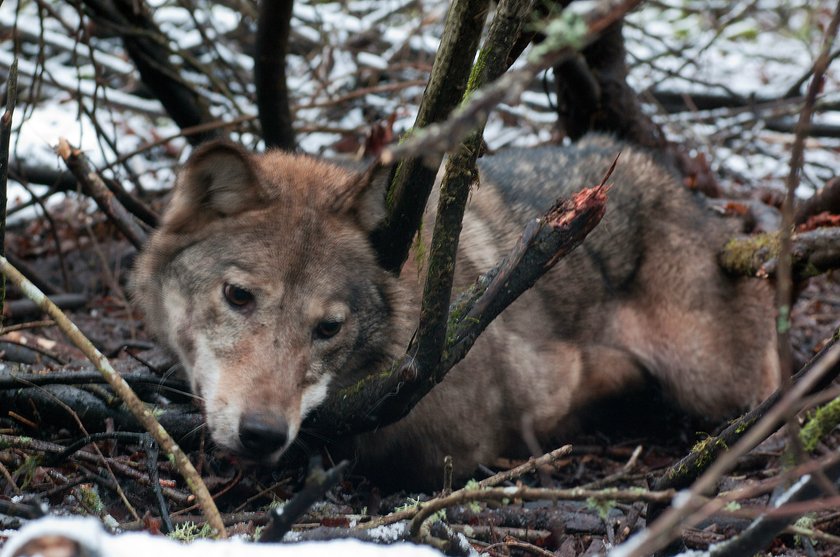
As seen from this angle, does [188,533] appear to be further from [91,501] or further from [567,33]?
[567,33]

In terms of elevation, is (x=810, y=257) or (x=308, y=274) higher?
(x=308, y=274)

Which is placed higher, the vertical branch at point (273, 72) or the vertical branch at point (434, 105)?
the vertical branch at point (273, 72)

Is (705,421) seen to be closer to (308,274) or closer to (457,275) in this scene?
(457,275)

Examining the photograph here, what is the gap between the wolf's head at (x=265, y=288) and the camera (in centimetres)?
308

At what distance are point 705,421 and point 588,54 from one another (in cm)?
264

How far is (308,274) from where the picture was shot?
336 cm

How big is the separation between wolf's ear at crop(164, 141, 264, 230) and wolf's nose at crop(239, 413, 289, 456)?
3.27 ft

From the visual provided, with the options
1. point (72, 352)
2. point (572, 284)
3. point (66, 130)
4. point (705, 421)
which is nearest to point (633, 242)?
point (572, 284)

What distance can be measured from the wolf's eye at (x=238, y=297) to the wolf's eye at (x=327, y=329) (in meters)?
0.28

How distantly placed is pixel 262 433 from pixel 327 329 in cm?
60

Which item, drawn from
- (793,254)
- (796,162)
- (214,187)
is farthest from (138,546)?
(793,254)

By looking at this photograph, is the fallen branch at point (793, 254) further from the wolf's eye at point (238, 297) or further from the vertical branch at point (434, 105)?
the wolf's eye at point (238, 297)

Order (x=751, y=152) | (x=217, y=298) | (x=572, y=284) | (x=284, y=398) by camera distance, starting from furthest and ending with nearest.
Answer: (x=751, y=152)
(x=572, y=284)
(x=217, y=298)
(x=284, y=398)

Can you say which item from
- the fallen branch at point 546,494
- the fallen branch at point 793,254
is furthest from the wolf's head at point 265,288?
the fallen branch at point 793,254
